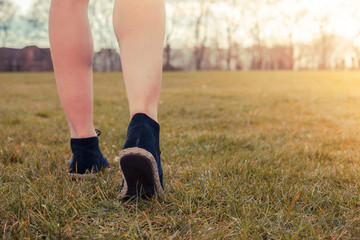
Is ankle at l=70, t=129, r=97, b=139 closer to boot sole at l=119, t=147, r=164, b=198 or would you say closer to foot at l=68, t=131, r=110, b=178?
foot at l=68, t=131, r=110, b=178

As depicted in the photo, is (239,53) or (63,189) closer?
(63,189)

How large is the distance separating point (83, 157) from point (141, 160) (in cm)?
63

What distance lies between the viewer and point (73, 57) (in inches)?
62.4

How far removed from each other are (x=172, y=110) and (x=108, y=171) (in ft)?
11.7

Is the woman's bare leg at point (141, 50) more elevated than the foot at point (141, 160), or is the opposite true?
the woman's bare leg at point (141, 50)

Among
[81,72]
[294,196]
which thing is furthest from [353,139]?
[81,72]

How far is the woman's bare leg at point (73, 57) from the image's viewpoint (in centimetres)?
155

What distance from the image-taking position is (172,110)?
529 cm

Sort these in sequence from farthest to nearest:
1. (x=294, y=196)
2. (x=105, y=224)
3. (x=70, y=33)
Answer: (x=70, y=33), (x=294, y=196), (x=105, y=224)

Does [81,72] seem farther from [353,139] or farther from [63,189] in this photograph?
[353,139]

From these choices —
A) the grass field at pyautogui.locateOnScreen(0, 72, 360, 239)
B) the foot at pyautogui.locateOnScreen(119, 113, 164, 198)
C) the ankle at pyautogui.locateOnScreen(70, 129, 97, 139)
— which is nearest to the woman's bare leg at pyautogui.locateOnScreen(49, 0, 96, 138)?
the ankle at pyautogui.locateOnScreen(70, 129, 97, 139)

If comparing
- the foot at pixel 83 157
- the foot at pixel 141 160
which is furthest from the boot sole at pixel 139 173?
the foot at pixel 83 157

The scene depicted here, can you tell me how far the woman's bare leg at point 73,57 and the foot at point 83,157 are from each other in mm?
37

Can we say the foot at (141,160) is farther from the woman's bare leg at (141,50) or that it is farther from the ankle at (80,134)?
the ankle at (80,134)
